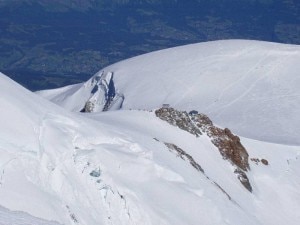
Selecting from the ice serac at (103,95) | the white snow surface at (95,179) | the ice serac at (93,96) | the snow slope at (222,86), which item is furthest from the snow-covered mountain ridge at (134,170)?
the ice serac at (93,96)

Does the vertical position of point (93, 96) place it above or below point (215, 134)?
below

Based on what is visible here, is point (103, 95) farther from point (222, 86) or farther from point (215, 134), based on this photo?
point (215, 134)

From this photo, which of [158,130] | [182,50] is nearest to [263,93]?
[182,50]

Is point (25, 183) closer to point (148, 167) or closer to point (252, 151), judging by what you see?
point (148, 167)

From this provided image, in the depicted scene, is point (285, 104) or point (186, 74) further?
point (186, 74)

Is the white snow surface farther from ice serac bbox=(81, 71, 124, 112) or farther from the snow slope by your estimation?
ice serac bbox=(81, 71, 124, 112)

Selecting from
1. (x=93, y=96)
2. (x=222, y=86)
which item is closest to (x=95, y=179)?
(x=222, y=86)

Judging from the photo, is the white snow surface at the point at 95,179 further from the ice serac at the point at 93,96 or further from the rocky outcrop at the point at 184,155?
the ice serac at the point at 93,96
